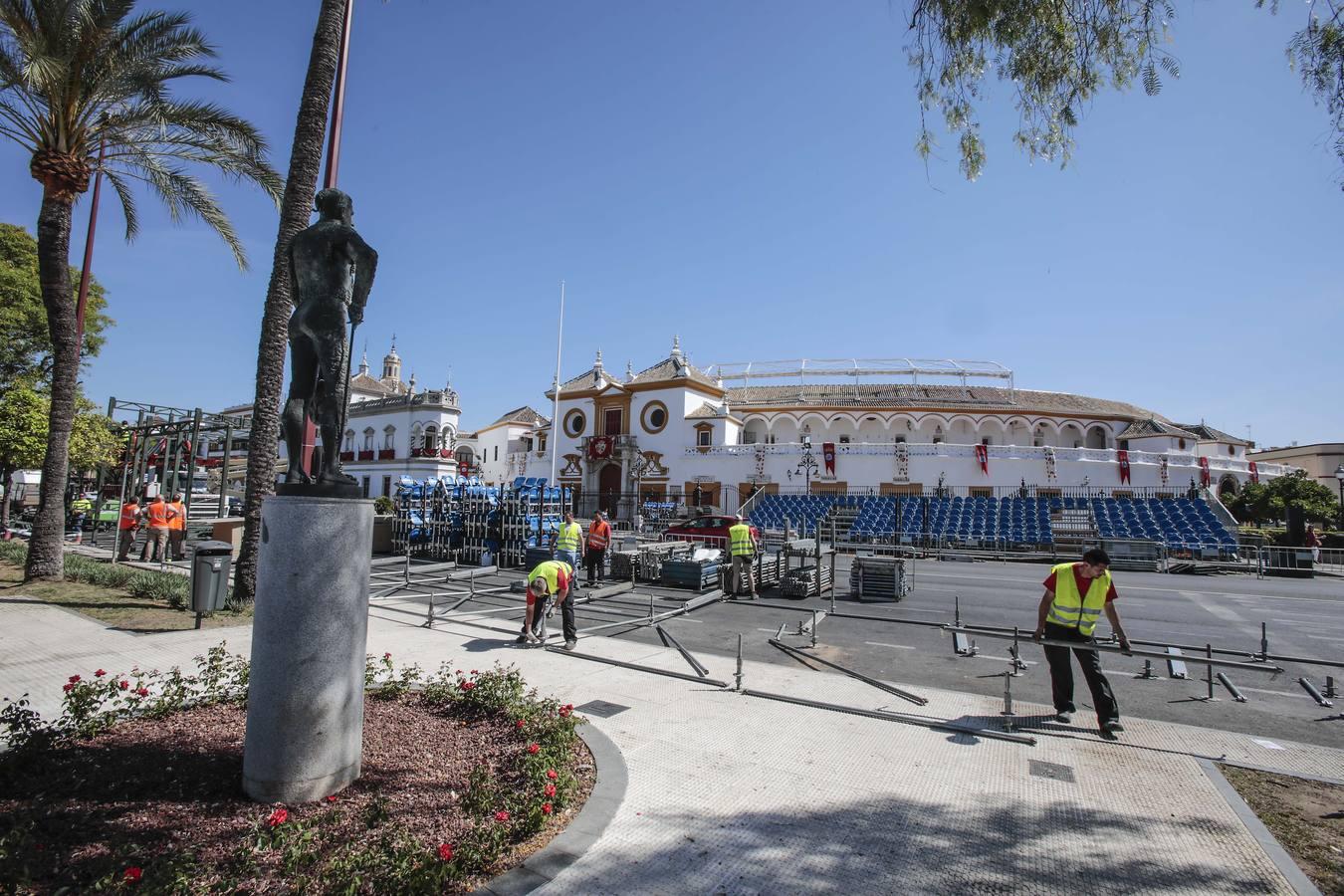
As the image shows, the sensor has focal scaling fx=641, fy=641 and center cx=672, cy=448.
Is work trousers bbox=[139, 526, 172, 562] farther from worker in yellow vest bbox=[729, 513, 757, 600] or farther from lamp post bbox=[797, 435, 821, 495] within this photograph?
lamp post bbox=[797, 435, 821, 495]

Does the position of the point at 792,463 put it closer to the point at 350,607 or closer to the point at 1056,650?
the point at 1056,650

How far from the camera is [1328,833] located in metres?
3.87

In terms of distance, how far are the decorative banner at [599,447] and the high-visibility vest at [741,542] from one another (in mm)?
28181

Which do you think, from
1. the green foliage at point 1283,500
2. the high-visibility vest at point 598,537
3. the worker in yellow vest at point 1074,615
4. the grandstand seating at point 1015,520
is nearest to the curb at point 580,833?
the worker in yellow vest at point 1074,615

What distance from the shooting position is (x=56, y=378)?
11336mm

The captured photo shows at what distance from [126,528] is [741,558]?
16787 millimetres

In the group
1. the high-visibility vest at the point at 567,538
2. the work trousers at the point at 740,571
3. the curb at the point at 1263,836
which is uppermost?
the high-visibility vest at the point at 567,538

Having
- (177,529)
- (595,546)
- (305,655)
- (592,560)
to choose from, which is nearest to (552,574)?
(305,655)

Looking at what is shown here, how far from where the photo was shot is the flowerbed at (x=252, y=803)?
2.94 m

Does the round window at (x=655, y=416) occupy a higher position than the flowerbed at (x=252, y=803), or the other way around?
the round window at (x=655, y=416)

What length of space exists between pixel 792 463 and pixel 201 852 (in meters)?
34.8

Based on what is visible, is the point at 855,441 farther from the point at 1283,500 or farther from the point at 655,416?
the point at 1283,500

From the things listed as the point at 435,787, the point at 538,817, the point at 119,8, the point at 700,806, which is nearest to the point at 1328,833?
the point at 700,806

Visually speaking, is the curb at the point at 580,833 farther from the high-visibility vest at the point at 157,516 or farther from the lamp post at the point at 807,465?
the lamp post at the point at 807,465
